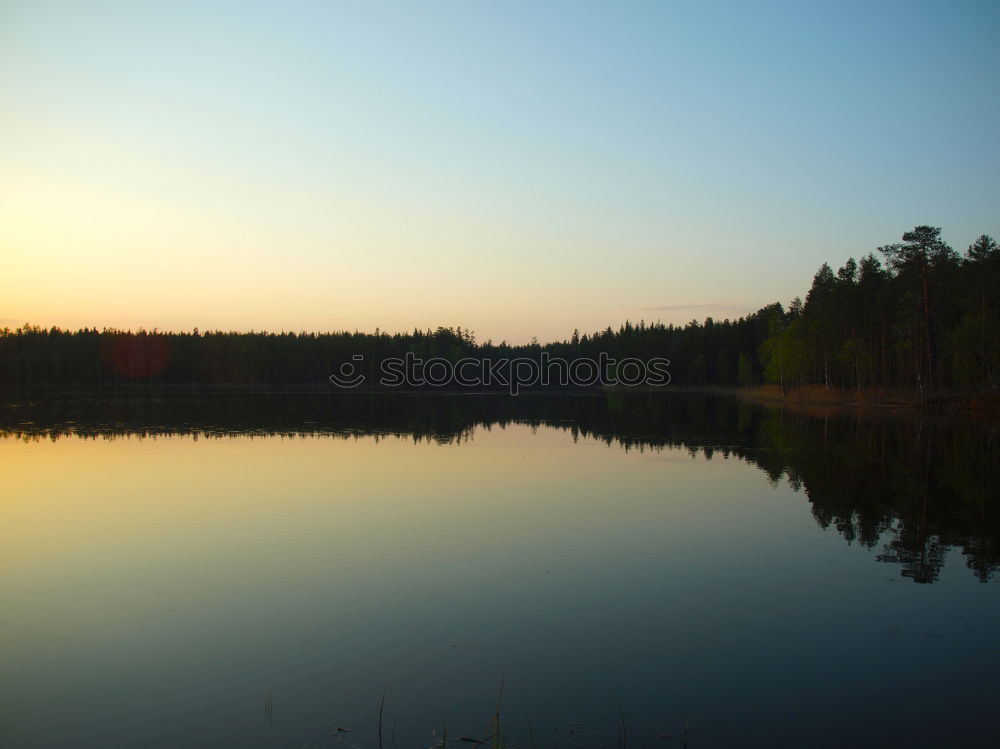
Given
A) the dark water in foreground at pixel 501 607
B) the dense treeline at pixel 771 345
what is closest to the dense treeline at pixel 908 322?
the dense treeline at pixel 771 345

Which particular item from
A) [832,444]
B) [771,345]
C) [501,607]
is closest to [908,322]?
[832,444]

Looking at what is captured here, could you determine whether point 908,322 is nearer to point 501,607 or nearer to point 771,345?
point 771,345

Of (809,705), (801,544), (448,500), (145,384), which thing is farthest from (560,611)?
(145,384)

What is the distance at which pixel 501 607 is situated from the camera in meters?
10.6

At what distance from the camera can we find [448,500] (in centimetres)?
1941

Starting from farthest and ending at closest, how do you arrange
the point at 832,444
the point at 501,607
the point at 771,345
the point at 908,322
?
1. the point at 771,345
2. the point at 908,322
3. the point at 832,444
4. the point at 501,607

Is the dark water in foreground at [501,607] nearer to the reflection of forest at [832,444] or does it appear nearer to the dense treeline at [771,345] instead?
the reflection of forest at [832,444]

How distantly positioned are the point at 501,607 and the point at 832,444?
27.1 meters

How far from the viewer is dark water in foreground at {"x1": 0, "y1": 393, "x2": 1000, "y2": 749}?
733cm

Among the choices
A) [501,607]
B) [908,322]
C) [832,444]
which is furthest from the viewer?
[908,322]

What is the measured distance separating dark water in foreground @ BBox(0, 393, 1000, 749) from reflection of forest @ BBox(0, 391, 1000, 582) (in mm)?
195

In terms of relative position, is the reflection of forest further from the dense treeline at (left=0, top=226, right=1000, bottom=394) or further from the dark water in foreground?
the dense treeline at (left=0, top=226, right=1000, bottom=394)

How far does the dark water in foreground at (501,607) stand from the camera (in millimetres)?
7332

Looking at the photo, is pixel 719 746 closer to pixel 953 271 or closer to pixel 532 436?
pixel 532 436
